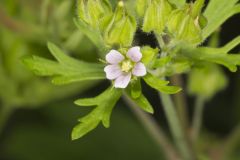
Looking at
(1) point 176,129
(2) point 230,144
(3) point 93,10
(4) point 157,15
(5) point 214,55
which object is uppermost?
(3) point 93,10

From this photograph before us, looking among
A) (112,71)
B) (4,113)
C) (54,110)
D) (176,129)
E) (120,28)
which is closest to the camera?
(120,28)

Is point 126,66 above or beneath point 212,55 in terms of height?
above

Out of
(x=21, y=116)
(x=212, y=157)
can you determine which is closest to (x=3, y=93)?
(x=21, y=116)

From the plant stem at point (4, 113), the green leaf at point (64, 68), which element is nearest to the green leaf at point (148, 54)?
the green leaf at point (64, 68)

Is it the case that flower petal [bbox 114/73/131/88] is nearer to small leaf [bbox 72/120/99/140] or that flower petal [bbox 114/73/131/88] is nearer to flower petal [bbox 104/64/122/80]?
flower petal [bbox 104/64/122/80]

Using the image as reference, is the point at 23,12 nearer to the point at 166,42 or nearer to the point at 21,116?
the point at 21,116

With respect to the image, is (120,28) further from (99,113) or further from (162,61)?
(99,113)

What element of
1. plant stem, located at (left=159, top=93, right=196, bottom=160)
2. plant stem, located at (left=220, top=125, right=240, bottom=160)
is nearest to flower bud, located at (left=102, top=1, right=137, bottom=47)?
plant stem, located at (left=159, top=93, right=196, bottom=160)

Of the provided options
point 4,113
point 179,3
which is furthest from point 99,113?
point 4,113
